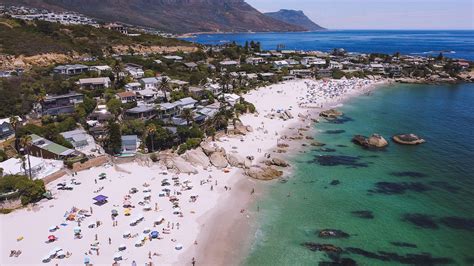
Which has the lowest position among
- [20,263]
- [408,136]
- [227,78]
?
[20,263]

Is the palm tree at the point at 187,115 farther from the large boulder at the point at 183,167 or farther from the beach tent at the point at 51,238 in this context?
the beach tent at the point at 51,238

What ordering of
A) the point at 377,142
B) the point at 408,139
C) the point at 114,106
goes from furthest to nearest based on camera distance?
1. the point at 114,106
2. the point at 408,139
3. the point at 377,142

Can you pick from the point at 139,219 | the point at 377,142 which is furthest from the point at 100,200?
the point at 377,142

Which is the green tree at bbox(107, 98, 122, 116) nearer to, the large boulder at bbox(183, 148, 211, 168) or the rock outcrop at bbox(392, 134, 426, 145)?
the large boulder at bbox(183, 148, 211, 168)

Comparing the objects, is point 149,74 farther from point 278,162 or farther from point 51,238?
point 51,238

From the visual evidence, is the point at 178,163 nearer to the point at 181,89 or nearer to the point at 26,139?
the point at 26,139

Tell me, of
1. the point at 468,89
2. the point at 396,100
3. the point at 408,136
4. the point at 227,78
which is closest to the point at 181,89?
the point at 227,78

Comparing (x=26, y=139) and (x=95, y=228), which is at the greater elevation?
(x=26, y=139)
